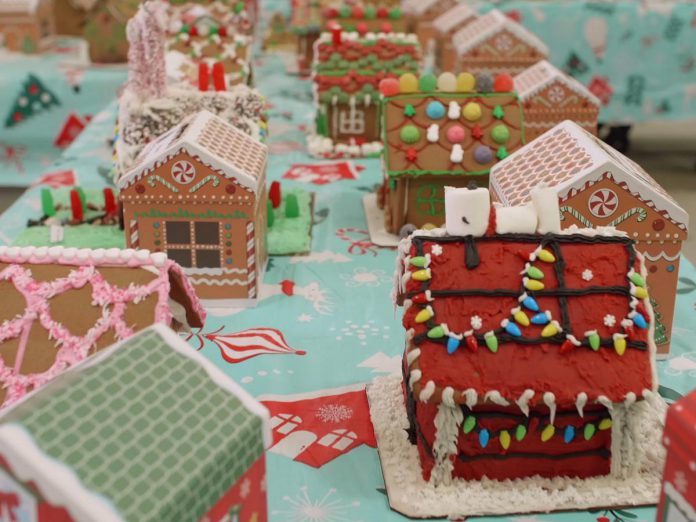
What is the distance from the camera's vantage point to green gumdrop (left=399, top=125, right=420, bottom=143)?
4.42 metres

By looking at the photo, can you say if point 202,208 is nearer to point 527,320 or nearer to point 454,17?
point 527,320

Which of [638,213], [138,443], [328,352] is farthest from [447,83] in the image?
[138,443]

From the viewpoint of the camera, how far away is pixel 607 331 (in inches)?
102

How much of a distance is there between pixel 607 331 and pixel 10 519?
171 cm

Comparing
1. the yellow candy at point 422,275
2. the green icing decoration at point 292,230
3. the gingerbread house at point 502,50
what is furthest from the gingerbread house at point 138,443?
the gingerbread house at point 502,50

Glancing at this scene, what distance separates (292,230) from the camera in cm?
473

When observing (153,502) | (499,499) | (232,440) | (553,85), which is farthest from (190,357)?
(553,85)

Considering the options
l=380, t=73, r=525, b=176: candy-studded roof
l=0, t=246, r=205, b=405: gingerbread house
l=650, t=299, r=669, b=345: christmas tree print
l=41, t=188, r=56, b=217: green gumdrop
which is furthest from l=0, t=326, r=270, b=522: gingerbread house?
l=41, t=188, r=56, b=217: green gumdrop

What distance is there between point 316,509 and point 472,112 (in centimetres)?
249

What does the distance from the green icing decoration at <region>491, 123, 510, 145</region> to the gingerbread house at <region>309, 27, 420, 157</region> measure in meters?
1.77

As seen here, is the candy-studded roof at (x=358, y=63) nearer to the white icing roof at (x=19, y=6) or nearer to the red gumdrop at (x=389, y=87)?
the red gumdrop at (x=389, y=87)

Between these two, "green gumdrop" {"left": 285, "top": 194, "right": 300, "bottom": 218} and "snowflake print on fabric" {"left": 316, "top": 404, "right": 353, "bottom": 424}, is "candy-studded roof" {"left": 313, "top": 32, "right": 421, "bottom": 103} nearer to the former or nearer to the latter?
"green gumdrop" {"left": 285, "top": 194, "right": 300, "bottom": 218}

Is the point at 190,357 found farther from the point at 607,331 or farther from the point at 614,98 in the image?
the point at 614,98

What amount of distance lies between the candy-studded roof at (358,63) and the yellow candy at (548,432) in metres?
3.87
